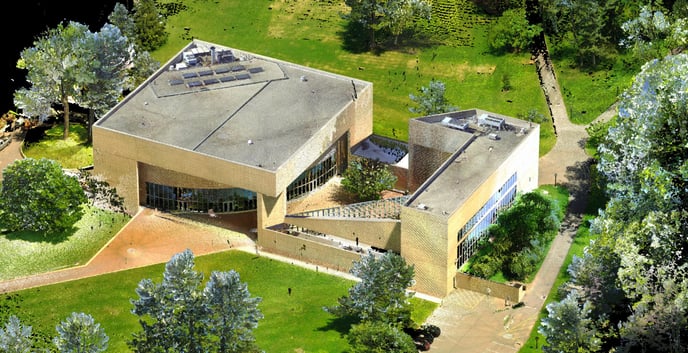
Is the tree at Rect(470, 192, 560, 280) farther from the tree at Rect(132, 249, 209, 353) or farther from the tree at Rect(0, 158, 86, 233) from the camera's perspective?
the tree at Rect(0, 158, 86, 233)

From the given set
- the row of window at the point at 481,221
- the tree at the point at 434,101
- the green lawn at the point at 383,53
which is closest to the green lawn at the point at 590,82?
the green lawn at the point at 383,53

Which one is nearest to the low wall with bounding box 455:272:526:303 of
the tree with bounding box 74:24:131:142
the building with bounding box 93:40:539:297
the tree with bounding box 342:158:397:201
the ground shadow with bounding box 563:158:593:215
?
the building with bounding box 93:40:539:297

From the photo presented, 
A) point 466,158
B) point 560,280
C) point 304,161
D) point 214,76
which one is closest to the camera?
point 560,280

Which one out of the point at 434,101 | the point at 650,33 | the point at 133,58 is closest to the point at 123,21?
the point at 133,58

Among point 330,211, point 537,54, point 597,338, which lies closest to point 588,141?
point 537,54

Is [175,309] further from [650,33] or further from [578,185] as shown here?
[650,33]

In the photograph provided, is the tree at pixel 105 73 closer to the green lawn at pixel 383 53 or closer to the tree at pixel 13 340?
the green lawn at pixel 383 53
